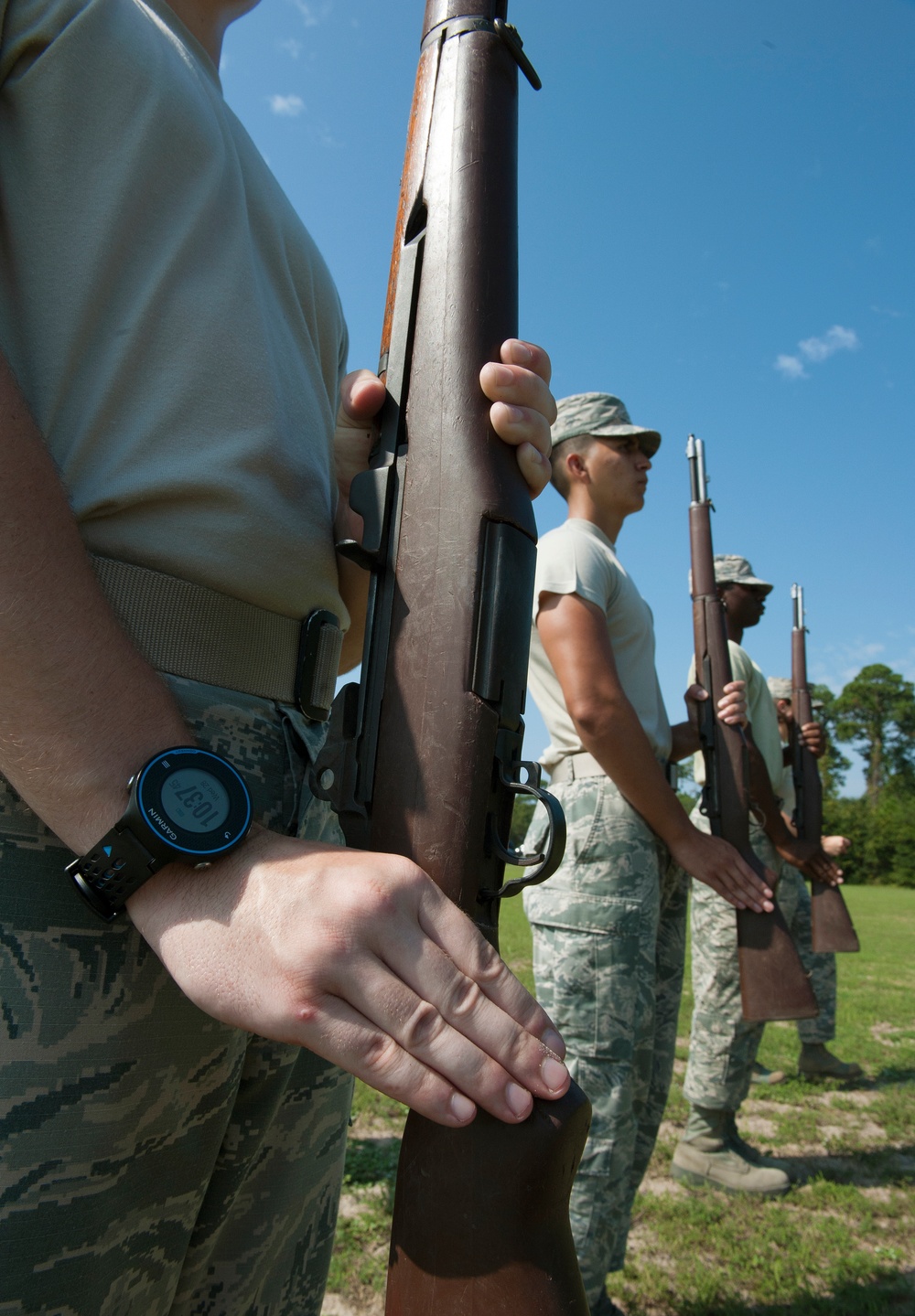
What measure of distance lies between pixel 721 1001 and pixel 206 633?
449cm

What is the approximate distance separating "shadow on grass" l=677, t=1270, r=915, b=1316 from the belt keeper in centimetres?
305

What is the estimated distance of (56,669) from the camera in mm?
851

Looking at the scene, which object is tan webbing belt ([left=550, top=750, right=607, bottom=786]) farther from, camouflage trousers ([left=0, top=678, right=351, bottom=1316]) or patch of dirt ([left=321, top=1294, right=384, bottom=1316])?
camouflage trousers ([left=0, top=678, right=351, bottom=1316])

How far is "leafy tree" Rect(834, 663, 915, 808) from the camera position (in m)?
62.1

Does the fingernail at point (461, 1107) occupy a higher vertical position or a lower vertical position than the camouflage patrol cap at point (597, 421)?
lower

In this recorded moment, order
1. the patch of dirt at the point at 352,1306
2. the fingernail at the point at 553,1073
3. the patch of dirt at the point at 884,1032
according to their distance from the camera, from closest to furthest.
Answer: the fingernail at the point at 553,1073, the patch of dirt at the point at 352,1306, the patch of dirt at the point at 884,1032

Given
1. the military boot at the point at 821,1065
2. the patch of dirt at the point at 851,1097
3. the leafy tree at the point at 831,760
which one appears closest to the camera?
the patch of dirt at the point at 851,1097

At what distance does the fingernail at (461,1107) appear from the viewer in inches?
33.8

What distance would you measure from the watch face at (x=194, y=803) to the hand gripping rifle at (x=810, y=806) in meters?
6.18

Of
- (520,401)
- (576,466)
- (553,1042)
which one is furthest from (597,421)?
(553,1042)

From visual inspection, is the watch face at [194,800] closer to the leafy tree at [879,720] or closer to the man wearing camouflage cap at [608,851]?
the man wearing camouflage cap at [608,851]

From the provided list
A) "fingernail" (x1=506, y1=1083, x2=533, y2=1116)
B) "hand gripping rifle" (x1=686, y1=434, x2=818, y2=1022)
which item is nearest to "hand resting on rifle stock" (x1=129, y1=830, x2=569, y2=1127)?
"fingernail" (x1=506, y1=1083, x2=533, y2=1116)

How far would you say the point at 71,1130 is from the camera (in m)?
0.91

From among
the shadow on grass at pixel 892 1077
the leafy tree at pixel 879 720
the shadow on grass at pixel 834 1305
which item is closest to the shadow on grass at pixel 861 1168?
the shadow on grass at pixel 834 1305
